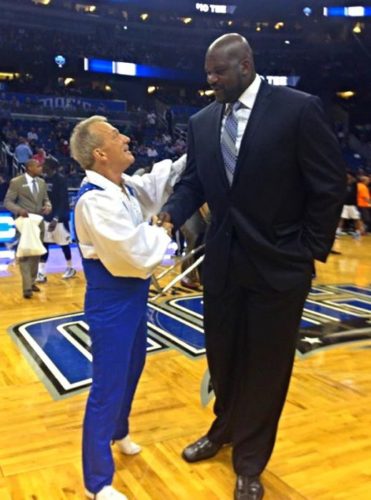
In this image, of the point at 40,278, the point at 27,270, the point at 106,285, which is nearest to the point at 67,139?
the point at 40,278

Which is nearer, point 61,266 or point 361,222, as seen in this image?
point 61,266

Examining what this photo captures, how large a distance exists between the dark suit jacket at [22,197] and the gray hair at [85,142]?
3.86m

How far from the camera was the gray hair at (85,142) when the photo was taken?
1837mm

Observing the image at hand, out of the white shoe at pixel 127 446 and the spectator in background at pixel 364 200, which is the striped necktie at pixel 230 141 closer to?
the white shoe at pixel 127 446

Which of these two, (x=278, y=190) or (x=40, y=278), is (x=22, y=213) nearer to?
(x=40, y=278)

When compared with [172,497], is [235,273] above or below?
above

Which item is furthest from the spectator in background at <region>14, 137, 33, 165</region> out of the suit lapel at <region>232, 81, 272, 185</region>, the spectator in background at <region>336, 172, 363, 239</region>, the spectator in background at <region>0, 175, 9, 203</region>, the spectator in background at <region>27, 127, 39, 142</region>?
the suit lapel at <region>232, 81, 272, 185</region>

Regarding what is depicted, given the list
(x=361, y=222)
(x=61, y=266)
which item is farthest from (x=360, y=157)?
(x=61, y=266)

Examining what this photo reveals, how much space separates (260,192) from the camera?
1.81m

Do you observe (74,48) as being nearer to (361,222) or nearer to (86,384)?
(361,222)

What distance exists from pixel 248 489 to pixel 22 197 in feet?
14.4

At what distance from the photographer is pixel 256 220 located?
1835 mm

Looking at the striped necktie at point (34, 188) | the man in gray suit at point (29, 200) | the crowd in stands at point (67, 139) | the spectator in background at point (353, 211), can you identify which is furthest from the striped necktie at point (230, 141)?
the crowd in stands at point (67, 139)

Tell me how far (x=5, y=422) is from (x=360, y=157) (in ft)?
67.1
